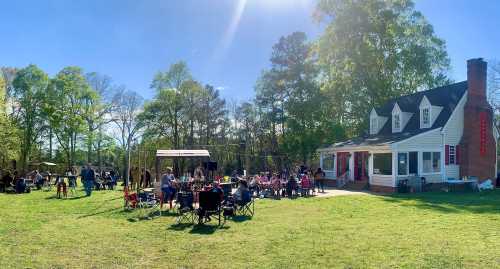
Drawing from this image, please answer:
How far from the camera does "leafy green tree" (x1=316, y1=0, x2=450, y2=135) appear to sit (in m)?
32.3

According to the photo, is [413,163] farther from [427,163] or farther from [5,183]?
[5,183]

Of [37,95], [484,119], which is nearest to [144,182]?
[484,119]

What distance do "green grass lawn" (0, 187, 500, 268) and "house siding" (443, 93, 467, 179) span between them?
32.1 ft

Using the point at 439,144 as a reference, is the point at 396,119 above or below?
above

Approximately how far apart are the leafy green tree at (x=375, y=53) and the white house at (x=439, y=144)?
7935mm

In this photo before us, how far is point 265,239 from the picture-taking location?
8.69m

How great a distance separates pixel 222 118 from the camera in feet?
138

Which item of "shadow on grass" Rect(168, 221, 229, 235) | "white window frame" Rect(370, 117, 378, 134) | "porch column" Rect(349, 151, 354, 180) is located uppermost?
"white window frame" Rect(370, 117, 378, 134)

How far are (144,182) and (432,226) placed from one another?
15409mm

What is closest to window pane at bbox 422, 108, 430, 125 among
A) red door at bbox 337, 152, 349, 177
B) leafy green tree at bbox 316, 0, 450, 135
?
red door at bbox 337, 152, 349, 177

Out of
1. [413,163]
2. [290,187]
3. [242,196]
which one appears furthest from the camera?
[413,163]

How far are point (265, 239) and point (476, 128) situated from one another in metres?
19.7

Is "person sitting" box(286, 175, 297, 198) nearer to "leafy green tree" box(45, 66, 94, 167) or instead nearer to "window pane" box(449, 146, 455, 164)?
"window pane" box(449, 146, 455, 164)

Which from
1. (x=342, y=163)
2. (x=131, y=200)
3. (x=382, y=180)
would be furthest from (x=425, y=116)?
(x=131, y=200)
